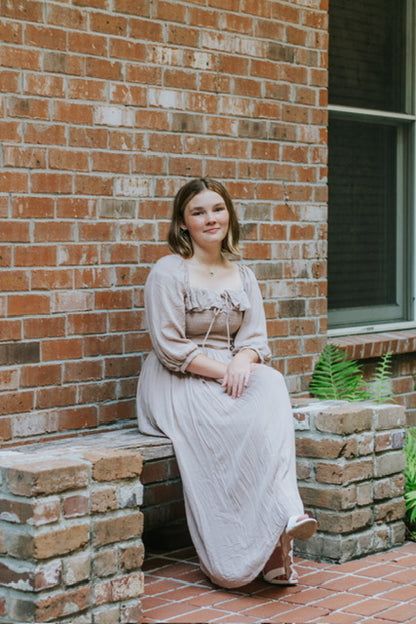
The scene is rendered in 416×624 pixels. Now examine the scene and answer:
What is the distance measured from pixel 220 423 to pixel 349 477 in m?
0.77

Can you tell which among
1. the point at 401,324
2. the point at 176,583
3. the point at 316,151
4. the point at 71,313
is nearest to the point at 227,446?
the point at 176,583

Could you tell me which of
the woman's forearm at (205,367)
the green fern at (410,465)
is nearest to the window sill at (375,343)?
the green fern at (410,465)

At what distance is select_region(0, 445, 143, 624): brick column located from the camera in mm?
3680

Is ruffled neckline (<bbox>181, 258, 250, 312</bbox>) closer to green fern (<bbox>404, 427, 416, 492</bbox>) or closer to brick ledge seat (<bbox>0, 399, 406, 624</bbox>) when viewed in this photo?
brick ledge seat (<bbox>0, 399, 406, 624</bbox>)

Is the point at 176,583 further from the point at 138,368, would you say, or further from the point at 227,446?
the point at 138,368

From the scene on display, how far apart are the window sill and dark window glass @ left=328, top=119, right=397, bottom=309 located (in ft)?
0.79

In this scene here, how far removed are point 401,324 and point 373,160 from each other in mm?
1066

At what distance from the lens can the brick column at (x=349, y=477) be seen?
4934mm

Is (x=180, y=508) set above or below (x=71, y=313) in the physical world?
below

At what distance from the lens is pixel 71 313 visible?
16.1ft

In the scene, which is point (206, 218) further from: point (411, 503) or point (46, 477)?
point (411, 503)

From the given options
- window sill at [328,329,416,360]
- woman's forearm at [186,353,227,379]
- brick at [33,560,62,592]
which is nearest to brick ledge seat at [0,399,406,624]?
brick at [33,560,62,592]

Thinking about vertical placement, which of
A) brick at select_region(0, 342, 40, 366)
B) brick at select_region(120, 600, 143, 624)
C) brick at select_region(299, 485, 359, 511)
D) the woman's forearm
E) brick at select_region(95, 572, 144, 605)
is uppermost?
brick at select_region(0, 342, 40, 366)

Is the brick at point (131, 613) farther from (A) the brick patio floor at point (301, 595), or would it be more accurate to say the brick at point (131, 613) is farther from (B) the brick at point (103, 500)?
(B) the brick at point (103, 500)
